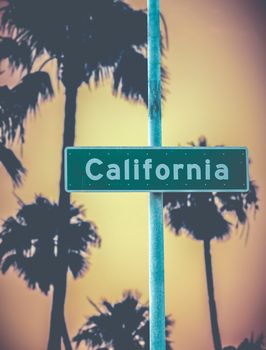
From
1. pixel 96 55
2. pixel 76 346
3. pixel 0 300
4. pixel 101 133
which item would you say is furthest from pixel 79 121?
pixel 76 346

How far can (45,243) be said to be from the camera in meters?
4.88

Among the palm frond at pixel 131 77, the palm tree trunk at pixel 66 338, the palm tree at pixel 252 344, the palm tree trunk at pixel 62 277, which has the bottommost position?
the palm tree at pixel 252 344

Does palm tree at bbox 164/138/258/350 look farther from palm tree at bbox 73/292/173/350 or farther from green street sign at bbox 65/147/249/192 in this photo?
green street sign at bbox 65/147/249/192

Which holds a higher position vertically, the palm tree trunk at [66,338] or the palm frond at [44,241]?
the palm frond at [44,241]

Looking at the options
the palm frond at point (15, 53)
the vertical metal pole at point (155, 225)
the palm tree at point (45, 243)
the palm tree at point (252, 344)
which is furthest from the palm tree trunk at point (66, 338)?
the palm frond at point (15, 53)

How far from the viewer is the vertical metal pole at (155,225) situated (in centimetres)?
253

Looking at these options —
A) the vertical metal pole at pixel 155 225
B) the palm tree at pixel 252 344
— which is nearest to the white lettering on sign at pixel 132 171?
the vertical metal pole at pixel 155 225

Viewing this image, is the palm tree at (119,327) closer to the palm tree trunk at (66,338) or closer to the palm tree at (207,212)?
the palm tree trunk at (66,338)

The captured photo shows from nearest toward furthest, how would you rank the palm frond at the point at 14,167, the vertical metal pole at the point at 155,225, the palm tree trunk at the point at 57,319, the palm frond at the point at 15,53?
the vertical metal pole at the point at 155,225
the palm tree trunk at the point at 57,319
the palm frond at the point at 14,167
the palm frond at the point at 15,53

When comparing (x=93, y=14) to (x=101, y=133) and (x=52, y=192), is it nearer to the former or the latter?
(x=101, y=133)

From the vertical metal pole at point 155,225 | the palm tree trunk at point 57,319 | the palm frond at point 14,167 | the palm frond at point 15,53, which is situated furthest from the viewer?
the palm frond at point 15,53

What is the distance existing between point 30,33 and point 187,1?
1.63 m

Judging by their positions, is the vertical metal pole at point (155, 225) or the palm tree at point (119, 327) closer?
the vertical metal pole at point (155, 225)

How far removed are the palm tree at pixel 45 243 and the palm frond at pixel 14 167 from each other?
0.27 meters
